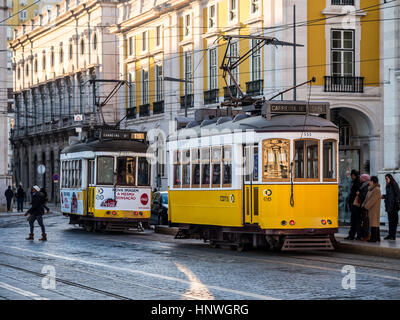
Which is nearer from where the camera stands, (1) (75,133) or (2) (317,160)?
(2) (317,160)

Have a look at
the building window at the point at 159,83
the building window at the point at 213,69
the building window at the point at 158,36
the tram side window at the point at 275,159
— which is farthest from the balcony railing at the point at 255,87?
the tram side window at the point at 275,159

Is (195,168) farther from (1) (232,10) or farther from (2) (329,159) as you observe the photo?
(1) (232,10)

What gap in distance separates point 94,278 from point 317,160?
708 centimetres

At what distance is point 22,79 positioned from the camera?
9038cm

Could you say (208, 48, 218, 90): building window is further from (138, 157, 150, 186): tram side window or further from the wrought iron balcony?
(138, 157, 150, 186): tram side window

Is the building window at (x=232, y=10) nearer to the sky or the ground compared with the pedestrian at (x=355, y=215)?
nearer to the sky

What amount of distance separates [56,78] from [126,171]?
4881cm

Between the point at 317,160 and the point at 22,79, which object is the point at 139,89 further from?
the point at 317,160

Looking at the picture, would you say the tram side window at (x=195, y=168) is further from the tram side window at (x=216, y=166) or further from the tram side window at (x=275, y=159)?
the tram side window at (x=275, y=159)

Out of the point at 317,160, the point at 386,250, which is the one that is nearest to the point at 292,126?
the point at 317,160

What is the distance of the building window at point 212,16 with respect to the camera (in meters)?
49.5

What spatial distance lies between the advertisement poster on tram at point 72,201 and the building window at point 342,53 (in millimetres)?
14650

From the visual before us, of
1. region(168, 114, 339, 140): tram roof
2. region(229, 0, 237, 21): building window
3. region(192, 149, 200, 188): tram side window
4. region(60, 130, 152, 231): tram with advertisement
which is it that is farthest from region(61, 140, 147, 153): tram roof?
region(229, 0, 237, 21): building window

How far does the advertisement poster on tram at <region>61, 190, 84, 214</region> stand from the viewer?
32.5 m
